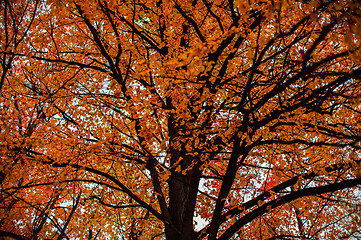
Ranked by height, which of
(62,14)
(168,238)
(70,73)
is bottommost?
(168,238)

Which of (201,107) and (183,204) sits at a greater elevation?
(201,107)

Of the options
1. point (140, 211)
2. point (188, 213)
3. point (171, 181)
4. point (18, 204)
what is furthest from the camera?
point (140, 211)

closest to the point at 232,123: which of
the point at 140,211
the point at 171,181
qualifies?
the point at 171,181

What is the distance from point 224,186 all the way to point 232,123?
1.00 meters

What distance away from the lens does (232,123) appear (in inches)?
157

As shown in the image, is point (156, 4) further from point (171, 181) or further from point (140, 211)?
point (140, 211)

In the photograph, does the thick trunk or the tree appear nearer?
the tree

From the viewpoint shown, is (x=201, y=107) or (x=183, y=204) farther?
(x=183, y=204)

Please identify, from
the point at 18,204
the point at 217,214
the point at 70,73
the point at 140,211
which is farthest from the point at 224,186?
the point at 18,204

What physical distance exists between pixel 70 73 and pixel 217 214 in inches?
206

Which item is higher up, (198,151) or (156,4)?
(156,4)

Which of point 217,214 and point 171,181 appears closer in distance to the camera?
point 217,214

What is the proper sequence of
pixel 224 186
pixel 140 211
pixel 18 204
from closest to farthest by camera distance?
pixel 224 186 < pixel 18 204 < pixel 140 211

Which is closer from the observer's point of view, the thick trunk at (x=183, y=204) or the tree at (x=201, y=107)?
the tree at (x=201, y=107)
